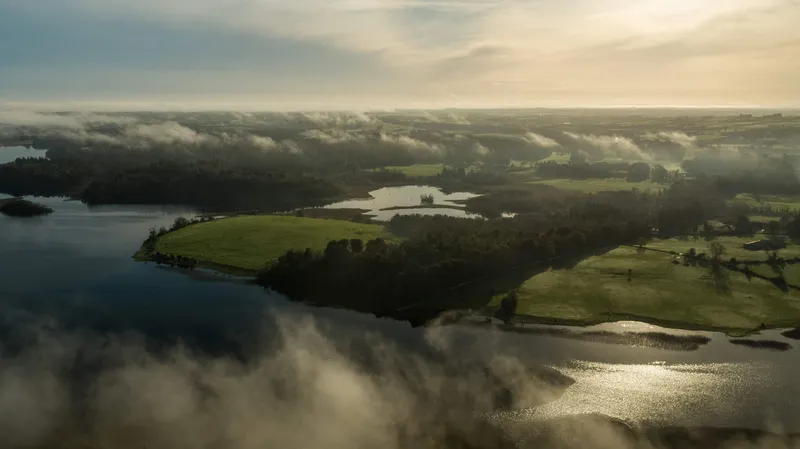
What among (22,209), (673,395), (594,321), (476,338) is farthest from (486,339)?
(22,209)

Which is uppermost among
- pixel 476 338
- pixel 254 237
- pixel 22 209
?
pixel 22 209

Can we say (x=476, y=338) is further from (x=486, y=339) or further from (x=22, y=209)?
(x=22, y=209)

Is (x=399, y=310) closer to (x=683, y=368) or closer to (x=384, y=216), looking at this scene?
(x=683, y=368)

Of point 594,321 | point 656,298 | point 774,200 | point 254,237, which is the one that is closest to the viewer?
point 594,321

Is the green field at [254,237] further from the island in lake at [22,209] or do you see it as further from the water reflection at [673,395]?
the water reflection at [673,395]

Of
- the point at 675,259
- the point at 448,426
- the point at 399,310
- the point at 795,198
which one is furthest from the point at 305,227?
the point at 795,198

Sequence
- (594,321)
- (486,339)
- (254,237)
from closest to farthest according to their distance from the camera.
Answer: (486,339) → (594,321) → (254,237)
